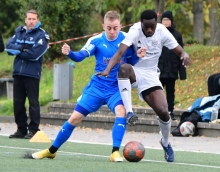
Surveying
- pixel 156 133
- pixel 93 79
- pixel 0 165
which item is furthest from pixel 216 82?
pixel 0 165

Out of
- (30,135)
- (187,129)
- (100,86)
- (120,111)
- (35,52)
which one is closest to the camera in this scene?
(120,111)

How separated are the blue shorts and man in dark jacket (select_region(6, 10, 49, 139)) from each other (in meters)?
4.28

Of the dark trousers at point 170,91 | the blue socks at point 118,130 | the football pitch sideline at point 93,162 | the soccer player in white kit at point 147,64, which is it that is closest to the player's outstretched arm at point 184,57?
the soccer player in white kit at point 147,64

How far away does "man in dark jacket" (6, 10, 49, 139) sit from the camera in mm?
14586

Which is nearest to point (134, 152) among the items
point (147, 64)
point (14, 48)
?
point (147, 64)

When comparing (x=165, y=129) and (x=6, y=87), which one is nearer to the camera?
(x=165, y=129)

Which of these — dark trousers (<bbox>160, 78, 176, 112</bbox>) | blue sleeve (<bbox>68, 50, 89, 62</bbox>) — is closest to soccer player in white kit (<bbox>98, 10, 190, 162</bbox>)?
blue sleeve (<bbox>68, 50, 89, 62</bbox>)

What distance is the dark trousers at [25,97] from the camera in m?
14.8

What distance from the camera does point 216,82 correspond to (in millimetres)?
16359

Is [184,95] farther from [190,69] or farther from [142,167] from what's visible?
[142,167]

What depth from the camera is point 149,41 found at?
1034cm

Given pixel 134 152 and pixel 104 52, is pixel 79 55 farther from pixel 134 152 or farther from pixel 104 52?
pixel 134 152

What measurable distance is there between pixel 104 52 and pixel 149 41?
610 mm

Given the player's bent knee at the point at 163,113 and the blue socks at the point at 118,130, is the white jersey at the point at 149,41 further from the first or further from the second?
the blue socks at the point at 118,130
